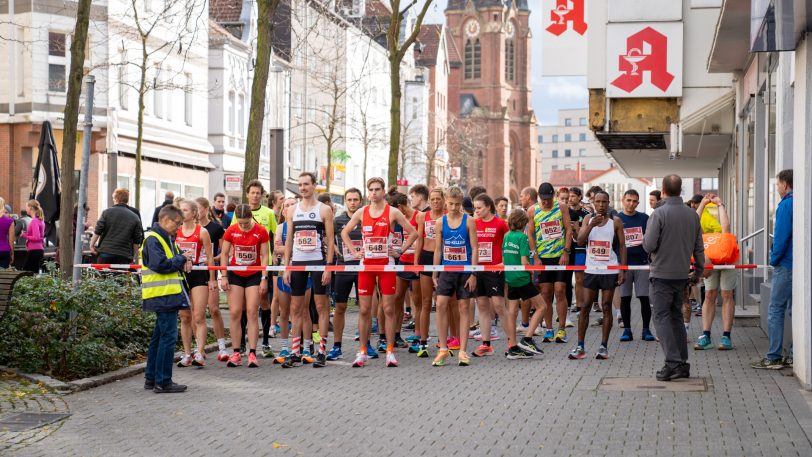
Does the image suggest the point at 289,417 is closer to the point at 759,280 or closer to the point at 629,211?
the point at 629,211

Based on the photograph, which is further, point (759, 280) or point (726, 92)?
point (726, 92)

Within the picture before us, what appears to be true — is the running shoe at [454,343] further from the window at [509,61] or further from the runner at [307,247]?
the window at [509,61]

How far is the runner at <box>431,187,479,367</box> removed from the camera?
13031mm

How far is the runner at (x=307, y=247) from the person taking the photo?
12.9 meters

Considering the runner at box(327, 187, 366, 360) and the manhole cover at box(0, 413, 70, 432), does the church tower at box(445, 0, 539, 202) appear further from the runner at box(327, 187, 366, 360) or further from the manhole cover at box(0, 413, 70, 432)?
the manhole cover at box(0, 413, 70, 432)

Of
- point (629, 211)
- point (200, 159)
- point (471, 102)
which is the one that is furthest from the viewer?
point (471, 102)

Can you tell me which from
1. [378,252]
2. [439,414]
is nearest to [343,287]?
[378,252]

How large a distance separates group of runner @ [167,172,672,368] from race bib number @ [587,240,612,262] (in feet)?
0.05

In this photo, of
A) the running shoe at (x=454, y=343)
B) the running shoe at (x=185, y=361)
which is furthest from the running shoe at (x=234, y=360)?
the running shoe at (x=454, y=343)

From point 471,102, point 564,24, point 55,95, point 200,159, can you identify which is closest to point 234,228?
point 564,24

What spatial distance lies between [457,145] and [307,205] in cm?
7440

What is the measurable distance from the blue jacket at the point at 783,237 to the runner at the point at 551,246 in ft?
13.6

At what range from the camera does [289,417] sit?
9.41m

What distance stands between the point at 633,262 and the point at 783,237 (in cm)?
444
